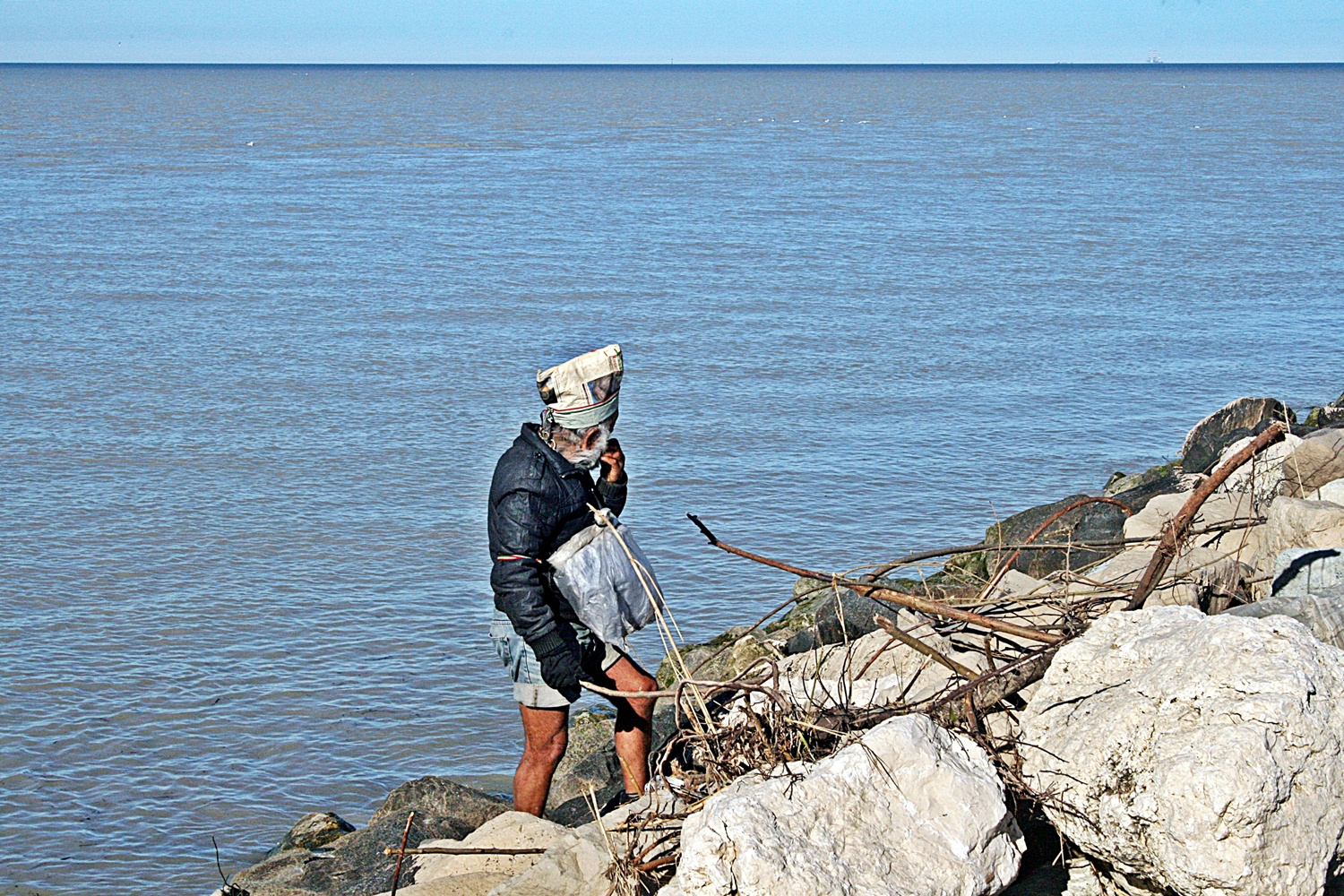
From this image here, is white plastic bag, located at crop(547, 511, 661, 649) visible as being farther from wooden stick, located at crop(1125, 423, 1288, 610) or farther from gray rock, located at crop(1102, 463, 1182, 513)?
gray rock, located at crop(1102, 463, 1182, 513)

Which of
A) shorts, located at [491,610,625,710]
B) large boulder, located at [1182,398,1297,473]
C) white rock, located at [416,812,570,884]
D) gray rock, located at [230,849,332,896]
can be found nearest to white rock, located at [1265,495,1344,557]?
shorts, located at [491,610,625,710]

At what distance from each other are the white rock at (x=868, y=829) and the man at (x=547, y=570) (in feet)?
3.91

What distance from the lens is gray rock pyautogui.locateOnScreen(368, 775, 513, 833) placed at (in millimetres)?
5582

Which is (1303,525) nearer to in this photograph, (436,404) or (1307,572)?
(1307,572)

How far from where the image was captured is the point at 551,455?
4.78 meters

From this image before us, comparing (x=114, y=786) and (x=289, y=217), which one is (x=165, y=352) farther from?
(x=289, y=217)

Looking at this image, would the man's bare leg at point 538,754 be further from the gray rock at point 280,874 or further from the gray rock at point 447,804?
the gray rock at point 280,874

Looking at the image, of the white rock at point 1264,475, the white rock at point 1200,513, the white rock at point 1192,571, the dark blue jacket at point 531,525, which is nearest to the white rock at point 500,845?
the dark blue jacket at point 531,525

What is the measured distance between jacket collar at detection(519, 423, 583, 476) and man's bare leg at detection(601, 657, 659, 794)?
2.26 ft

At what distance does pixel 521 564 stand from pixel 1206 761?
2203 millimetres

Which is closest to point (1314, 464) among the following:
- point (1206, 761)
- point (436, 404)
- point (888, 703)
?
point (888, 703)

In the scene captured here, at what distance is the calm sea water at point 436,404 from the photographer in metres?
7.48

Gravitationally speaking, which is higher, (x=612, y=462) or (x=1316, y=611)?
(x=612, y=462)

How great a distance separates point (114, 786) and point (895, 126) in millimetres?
62847
